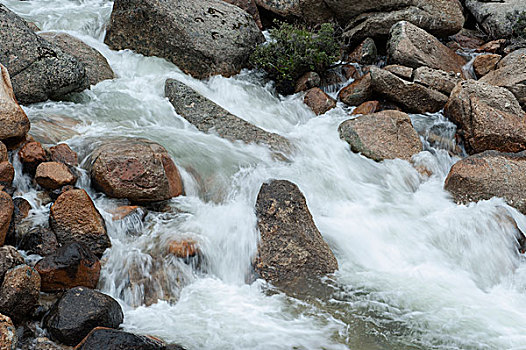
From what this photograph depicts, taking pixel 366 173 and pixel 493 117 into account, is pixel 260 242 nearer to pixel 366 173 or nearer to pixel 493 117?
pixel 366 173

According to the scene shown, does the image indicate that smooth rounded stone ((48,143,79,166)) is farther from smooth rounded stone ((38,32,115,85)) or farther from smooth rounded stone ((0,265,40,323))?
smooth rounded stone ((38,32,115,85))

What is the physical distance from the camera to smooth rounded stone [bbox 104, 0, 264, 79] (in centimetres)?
1063

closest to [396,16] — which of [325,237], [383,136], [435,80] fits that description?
[435,80]

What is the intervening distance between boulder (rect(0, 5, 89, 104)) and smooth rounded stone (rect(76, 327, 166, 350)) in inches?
209

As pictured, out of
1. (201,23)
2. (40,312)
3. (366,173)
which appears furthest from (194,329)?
(201,23)

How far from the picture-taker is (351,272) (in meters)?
5.45

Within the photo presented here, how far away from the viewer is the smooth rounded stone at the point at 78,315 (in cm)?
368

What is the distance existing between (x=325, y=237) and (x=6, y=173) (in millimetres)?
3971

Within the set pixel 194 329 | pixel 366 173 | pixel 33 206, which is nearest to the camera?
pixel 194 329

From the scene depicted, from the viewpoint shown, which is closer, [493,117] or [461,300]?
[461,300]

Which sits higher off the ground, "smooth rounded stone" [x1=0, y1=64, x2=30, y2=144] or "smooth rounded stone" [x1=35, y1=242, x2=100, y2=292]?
"smooth rounded stone" [x1=0, y1=64, x2=30, y2=144]

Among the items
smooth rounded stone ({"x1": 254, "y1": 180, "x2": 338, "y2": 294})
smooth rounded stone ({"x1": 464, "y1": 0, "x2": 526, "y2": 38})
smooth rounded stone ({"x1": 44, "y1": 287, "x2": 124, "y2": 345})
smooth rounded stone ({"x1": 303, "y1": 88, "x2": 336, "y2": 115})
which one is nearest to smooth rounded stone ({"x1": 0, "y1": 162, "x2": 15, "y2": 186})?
smooth rounded stone ({"x1": 44, "y1": 287, "x2": 124, "y2": 345})

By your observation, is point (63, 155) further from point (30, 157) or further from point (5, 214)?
point (5, 214)

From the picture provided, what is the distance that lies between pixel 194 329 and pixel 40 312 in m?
1.39
